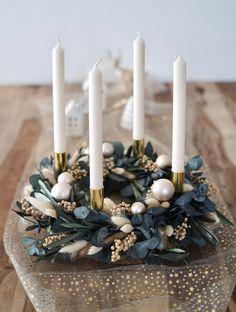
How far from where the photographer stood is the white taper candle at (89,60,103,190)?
2.85 ft

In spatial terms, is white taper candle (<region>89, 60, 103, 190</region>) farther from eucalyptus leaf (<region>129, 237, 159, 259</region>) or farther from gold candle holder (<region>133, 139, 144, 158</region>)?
gold candle holder (<region>133, 139, 144, 158</region>)

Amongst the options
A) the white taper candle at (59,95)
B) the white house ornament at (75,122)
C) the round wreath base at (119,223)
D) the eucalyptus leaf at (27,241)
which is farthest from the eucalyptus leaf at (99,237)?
the white house ornament at (75,122)

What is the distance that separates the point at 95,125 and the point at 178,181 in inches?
6.9

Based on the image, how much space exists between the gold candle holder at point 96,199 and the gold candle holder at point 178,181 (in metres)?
0.12

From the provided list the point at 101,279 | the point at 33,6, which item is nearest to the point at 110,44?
the point at 33,6

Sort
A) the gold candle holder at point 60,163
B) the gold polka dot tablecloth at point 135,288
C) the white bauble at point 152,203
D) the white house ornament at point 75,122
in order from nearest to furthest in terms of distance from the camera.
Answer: the gold polka dot tablecloth at point 135,288
the white bauble at point 152,203
the gold candle holder at point 60,163
the white house ornament at point 75,122

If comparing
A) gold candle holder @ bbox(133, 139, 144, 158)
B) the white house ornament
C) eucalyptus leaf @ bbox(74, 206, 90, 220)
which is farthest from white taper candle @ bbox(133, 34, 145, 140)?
the white house ornament

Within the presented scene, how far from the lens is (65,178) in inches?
40.3

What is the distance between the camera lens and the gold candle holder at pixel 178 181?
969 millimetres

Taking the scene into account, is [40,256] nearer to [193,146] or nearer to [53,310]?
[53,310]

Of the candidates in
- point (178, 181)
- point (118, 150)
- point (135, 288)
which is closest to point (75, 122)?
point (118, 150)

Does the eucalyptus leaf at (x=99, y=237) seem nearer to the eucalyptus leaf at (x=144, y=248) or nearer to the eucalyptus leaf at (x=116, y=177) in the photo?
the eucalyptus leaf at (x=144, y=248)

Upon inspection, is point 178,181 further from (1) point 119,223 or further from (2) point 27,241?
(2) point 27,241

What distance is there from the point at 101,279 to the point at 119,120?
917 millimetres
